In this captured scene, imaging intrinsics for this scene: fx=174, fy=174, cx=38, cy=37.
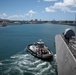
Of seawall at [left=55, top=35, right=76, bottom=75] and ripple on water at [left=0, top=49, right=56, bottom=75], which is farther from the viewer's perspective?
ripple on water at [left=0, top=49, right=56, bottom=75]

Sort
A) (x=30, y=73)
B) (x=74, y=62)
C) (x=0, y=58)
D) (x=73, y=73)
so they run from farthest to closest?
(x=0, y=58), (x=30, y=73), (x=74, y=62), (x=73, y=73)

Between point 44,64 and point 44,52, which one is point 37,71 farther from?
point 44,52

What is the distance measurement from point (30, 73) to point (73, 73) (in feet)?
61.2

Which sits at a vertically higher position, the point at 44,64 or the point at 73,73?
the point at 73,73

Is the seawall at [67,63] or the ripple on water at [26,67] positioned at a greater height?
the seawall at [67,63]

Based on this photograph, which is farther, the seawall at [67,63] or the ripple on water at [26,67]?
the ripple on water at [26,67]

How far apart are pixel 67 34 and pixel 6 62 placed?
19906 millimetres

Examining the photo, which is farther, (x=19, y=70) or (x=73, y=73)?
(x=19, y=70)

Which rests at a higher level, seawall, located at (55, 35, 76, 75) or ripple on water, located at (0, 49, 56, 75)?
seawall, located at (55, 35, 76, 75)

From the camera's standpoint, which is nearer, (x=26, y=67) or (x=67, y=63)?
(x=67, y=63)

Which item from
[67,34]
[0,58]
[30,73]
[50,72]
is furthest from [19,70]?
[67,34]

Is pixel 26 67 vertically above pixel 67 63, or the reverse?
pixel 67 63

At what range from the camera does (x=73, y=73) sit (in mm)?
22984

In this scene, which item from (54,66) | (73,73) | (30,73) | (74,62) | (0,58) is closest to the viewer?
(73,73)
